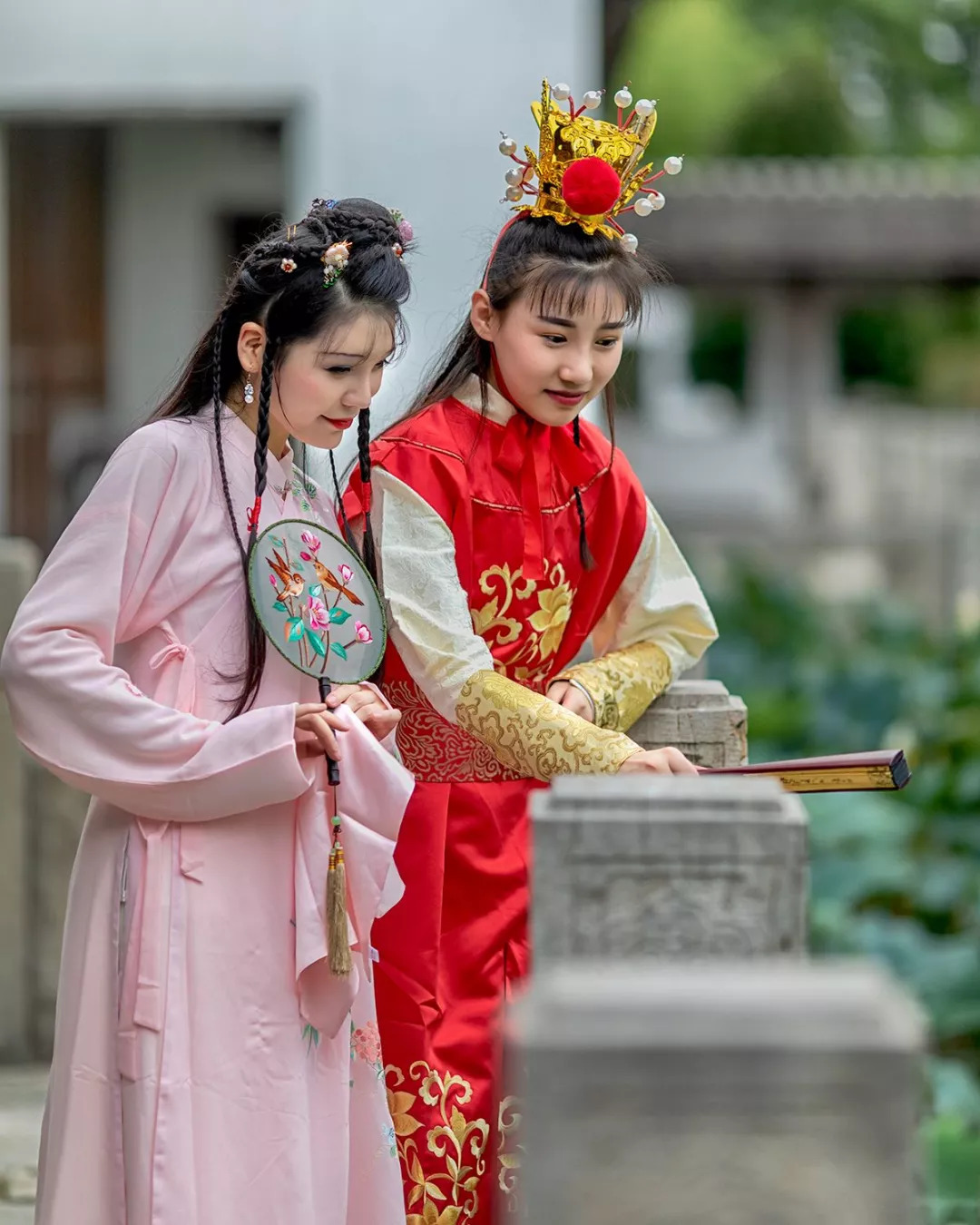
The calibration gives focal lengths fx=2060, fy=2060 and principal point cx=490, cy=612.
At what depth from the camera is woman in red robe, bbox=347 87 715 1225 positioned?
297cm

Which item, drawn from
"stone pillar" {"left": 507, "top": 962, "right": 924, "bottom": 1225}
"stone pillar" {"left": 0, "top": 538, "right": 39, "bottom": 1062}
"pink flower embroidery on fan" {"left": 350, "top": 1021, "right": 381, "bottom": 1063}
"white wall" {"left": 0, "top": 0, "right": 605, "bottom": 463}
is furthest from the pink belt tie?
"white wall" {"left": 0, "top": 0, "right": 605, "bottom": 463}

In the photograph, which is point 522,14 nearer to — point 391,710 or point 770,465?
point 391,710

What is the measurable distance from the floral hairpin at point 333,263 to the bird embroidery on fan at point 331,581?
1.25 feet

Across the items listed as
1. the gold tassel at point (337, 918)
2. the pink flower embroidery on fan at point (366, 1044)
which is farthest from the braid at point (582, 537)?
the pink flower embroidery on fan at point (366, 1044)

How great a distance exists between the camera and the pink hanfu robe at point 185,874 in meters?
Answer: 2.69

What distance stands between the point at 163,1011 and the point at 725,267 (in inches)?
462

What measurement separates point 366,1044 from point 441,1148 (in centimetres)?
24

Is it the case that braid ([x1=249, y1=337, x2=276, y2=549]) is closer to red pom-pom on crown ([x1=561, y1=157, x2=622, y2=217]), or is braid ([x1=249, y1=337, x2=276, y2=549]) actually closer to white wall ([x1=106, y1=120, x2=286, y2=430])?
red pom-pom on crown ([x1=561, y1=157, x2=622, y2=217])

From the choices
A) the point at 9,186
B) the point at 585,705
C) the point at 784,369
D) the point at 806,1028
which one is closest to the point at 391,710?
the point at 585,705

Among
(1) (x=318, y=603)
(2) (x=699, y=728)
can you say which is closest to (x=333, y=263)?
(1) (x=318, y=603)

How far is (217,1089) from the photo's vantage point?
271cm

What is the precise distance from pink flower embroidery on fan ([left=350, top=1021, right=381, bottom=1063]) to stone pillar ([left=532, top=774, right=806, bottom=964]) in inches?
34.3

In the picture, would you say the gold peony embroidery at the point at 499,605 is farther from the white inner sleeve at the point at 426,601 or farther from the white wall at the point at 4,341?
the white wall at the point at 4,341

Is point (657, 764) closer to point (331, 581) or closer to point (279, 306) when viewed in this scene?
point (331, 581)
